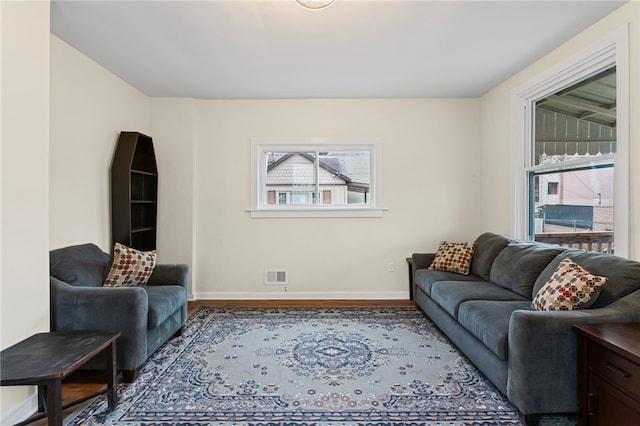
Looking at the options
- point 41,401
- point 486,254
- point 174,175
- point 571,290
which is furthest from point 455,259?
point 41,401

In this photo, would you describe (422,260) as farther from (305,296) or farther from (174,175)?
(174,175)

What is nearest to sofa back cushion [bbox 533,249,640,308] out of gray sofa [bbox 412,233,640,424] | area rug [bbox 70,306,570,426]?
gray sofa [bbox 412,233,640,424]

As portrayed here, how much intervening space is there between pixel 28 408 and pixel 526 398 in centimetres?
285

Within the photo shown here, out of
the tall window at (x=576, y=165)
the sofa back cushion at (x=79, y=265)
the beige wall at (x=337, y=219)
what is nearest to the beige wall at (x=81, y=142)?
the sofa back cushion at (x=79, y=265)

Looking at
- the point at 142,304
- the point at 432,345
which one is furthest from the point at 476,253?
the point at 142,304

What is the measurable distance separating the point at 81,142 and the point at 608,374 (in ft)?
13.6

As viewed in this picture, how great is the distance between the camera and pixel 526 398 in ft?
6.45

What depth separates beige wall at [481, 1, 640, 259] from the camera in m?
2.37

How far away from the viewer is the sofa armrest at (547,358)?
6.41 ft

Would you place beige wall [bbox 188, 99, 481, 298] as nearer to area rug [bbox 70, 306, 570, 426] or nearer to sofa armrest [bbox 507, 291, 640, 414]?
area rug [bbox 70, 306, 570, 426]

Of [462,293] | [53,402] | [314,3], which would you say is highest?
[314,3]

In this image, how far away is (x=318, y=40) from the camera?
114 inches

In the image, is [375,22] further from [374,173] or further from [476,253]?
[476,253]

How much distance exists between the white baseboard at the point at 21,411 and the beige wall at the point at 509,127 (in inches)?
155
